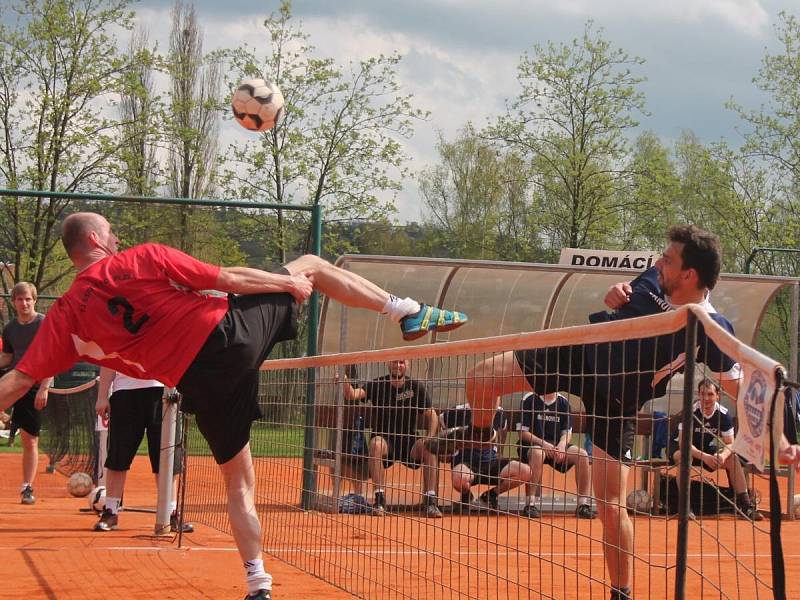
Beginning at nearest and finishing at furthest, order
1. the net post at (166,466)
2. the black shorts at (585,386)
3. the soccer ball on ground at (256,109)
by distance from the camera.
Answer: the black shorts at (585,386) < the net post at (166,466) < the soccer ball on ground at (256,109)

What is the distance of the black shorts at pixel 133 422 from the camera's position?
31.3 ft

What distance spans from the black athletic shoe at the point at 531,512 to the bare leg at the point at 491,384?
44cm

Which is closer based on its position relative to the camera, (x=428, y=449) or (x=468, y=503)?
(x=468, y=503)

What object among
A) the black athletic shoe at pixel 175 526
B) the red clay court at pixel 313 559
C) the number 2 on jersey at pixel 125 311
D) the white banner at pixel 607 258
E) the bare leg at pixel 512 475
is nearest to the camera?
the bare leg at pixel 512 475

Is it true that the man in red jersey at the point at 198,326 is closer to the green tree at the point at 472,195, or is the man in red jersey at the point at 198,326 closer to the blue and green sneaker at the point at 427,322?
the blue and green sneaker at the point at 427,322

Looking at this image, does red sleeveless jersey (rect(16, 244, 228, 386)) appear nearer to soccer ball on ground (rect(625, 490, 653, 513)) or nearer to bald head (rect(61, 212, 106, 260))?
bald head (rect(61, 212, 106, 260))

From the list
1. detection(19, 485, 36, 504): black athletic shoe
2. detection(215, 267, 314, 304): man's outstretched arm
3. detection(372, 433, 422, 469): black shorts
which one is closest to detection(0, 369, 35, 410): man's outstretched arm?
detection(215, 267, 314, 304): man's outstretched arm

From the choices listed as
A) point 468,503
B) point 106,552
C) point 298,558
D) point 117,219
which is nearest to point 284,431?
point 298,558

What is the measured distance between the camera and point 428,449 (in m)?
5.96

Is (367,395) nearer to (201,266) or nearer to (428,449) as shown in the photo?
(428,449)

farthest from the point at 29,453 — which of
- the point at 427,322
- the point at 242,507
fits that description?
the point at 427,322

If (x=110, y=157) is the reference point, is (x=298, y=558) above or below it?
below

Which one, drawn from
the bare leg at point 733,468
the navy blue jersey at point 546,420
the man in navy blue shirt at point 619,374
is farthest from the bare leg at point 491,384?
the bare leg at point 733,468

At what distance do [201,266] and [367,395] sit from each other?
84.2 inches
